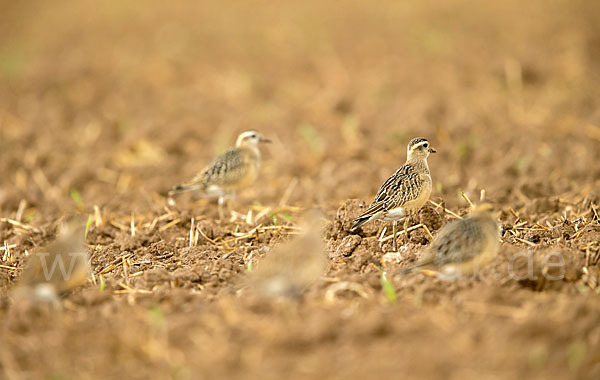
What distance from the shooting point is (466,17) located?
1767 centimetres

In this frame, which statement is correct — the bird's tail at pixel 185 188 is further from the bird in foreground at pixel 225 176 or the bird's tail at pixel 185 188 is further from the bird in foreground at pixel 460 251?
the bird in foreground at pixel 460 251

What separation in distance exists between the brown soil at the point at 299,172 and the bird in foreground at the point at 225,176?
1.08 feet

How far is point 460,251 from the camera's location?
5.86m

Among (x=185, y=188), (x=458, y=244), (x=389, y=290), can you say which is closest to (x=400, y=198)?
(x=458, y=244)

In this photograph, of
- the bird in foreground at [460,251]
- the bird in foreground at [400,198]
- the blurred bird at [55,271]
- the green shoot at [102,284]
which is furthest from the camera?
the bird in foreground at [400,198]

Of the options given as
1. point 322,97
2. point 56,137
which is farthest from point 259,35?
point 56,137

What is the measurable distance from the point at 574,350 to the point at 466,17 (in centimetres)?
1403

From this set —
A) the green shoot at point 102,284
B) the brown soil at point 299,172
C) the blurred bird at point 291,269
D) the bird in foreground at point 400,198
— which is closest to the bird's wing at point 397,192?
the bird in foreground at point 400,198

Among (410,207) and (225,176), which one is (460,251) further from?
(225,176)

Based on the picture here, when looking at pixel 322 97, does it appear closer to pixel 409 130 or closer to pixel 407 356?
pixel 409 130

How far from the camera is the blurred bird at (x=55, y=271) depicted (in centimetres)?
568

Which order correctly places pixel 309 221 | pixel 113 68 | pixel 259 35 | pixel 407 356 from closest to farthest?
1. pixel 407 356
2. pixel 309 221
3. pixel 113 68
4. pixel 259 35

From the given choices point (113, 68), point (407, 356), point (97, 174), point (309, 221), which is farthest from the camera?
point (113, 68)

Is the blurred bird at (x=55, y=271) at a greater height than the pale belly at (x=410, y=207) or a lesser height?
greater
